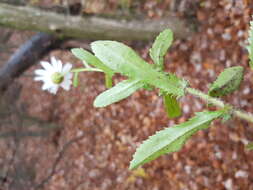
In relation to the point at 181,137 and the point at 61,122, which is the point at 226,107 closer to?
the point at 181,137

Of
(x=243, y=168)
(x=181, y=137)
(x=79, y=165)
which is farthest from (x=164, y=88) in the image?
(x=79, y=165)

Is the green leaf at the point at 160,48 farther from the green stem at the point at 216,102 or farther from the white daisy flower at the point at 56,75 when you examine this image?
the white daisy flower at the point at 56,75

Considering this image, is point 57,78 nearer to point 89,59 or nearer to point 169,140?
point 89,59

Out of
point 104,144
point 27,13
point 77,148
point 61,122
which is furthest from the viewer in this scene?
point 61,122

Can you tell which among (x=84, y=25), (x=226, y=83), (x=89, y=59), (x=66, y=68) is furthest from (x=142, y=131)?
(x=226, y=83)

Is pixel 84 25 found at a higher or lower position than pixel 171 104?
lower

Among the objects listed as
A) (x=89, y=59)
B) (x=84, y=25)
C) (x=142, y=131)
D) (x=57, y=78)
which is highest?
(x=89, y=59)

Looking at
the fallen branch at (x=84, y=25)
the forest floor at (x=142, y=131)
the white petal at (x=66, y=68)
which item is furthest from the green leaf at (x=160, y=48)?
the fallen branch at (x=84, y=25)

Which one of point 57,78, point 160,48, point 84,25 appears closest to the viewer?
point 160,48
